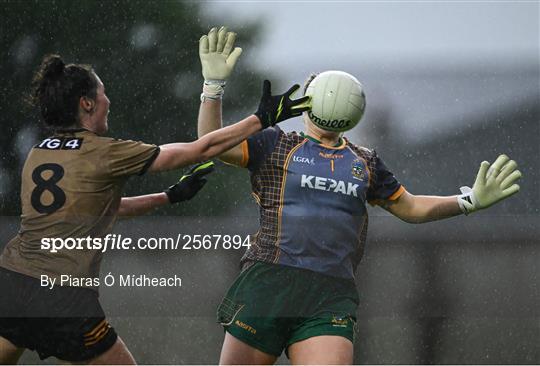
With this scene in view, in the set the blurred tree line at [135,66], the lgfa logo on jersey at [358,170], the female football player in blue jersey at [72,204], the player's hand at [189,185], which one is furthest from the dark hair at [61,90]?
the blurred tree line at [135,66]

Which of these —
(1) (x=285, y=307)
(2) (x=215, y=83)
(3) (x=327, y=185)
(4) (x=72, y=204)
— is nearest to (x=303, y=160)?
(3) (x=327, y=185)

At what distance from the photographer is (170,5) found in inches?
376

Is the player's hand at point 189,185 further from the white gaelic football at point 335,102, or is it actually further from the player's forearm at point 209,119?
the white gaelic football at point 335,102

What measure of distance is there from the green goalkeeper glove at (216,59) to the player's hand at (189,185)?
49 cm

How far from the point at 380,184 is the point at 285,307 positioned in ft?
2.62

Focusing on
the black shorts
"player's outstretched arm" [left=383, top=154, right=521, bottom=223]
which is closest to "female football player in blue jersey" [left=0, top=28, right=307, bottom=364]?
the black shorts

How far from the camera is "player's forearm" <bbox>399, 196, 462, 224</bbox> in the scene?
17.5 ft

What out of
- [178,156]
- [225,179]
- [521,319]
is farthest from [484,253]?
[178,156]

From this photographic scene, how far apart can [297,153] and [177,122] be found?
371 centimetres

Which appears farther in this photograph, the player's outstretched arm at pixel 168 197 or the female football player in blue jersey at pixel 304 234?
the player's outstretched arm at pixel 168 197

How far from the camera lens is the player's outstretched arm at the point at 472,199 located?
530 centimetres

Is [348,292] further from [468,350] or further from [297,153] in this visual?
[468,350]

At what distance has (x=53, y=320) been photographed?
4.60m

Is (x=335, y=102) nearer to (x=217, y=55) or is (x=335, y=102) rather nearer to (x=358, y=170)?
(x=358, y=170)
